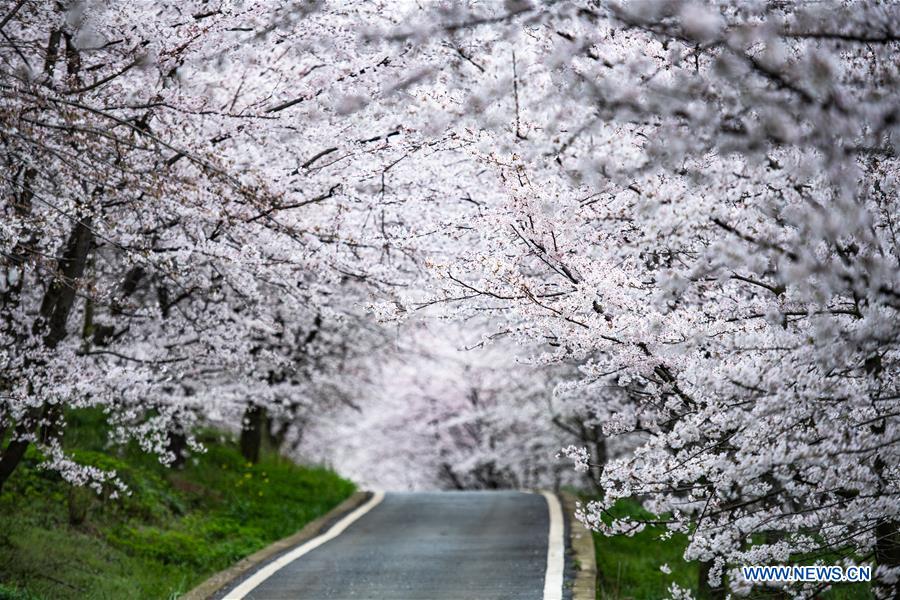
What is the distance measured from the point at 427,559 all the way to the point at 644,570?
2409 mm

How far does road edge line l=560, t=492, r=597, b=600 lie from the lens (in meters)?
8.06

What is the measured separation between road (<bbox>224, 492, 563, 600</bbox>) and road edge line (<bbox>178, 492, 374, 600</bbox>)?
0.19 m

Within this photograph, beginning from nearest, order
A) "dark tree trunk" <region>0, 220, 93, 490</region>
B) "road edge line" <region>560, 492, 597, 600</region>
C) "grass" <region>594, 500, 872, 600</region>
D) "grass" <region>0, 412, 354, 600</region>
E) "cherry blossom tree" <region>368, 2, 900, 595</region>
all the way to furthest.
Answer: "cherry blossom tree" <region>368, 2, 900, 595</region> < "road edge line" <region>560, 492, 597, 600</region> < "dark tree trunk" <region>0, 220, 93, 490</region> < "grass" <region>594, 500, 872, 600</region> < "grass" <region>0, 412, 354, 600</region>

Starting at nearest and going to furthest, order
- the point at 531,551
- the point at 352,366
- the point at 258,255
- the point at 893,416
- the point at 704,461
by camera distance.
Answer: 1. the point at 893,416
2. the point at 704,461
3. the point at 258,255
4. the point at 531,551
5. the point at 352,366

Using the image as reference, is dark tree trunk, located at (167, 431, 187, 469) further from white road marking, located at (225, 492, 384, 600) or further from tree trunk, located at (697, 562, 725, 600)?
tree trunk, located at (697, 562, 725, 600)

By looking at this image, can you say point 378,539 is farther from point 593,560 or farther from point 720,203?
point 720,203

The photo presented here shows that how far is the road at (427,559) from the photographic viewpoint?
841cm

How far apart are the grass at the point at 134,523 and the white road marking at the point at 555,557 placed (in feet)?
11.5

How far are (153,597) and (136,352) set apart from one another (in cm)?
315

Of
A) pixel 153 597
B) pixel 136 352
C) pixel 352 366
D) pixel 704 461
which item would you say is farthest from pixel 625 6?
pixel 352 366

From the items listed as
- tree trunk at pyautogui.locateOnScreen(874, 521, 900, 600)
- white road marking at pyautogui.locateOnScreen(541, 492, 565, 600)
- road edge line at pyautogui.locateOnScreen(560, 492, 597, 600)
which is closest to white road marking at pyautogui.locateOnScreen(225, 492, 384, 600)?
white road marking at pyautogui.locateOnScreen(541, 492, 565, 600)

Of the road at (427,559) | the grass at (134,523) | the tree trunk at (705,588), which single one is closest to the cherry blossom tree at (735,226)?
the tree trunk at (705,588)

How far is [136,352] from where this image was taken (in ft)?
35.4

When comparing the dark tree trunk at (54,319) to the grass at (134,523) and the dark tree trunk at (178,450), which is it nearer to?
the grass at (134,523)
